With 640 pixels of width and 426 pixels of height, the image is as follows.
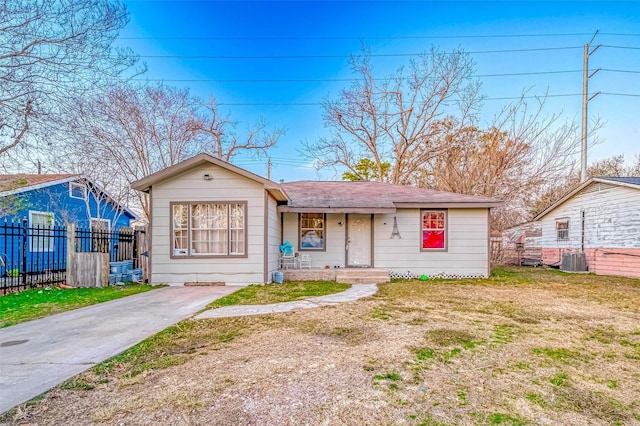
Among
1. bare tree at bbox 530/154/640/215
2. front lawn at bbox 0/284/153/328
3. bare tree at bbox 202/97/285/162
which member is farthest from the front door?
bare tree at bbox 530/154/640/215

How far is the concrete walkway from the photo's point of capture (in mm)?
5793

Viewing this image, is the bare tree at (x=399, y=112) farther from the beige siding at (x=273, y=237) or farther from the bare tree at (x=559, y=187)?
the beige siding at (x=273, y=237)

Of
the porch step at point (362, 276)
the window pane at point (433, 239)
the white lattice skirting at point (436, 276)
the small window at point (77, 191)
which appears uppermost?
the small window at point (77, 191)

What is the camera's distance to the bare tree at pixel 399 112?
66.7 ft

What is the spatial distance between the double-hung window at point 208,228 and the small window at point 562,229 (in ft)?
47.3

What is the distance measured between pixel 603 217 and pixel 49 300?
17562mm

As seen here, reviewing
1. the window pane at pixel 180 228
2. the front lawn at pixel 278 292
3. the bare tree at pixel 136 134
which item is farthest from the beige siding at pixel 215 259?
the bare tree at pixel 136 134

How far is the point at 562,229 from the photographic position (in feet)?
51.3

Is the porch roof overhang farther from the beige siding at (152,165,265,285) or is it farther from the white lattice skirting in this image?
the white lattice skirting

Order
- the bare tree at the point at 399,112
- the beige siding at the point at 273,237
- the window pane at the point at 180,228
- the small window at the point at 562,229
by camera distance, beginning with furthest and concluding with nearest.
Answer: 1. the bare tree at the point at 399,112
2. the small window at the point at 562,229
3. the beige siding at the point at 273,237
4. the window pane at the point at 180,228

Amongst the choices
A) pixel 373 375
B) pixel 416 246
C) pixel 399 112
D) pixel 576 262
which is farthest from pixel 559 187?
pixel 373 375

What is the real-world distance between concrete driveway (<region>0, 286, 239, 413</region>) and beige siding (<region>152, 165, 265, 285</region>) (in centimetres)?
198

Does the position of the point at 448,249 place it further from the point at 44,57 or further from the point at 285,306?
the point at 44,57

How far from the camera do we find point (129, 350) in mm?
3834
